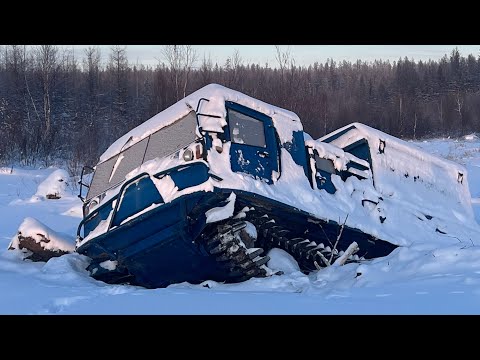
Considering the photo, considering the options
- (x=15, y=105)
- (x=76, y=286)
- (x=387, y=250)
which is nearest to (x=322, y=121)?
(x=15, y=105)

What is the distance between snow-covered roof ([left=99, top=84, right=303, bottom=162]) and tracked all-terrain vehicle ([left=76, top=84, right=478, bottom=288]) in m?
0.01

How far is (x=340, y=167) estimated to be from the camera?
8234 millimetres

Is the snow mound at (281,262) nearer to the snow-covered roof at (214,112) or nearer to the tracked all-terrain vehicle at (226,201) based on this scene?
the tracked all-terrain vehicle at (226,201)

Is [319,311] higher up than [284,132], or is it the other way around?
[284,132]

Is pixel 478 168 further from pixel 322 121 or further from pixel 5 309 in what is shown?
pixel 5 309

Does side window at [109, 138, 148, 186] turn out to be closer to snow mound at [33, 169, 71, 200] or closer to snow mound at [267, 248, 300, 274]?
snow mound at [267, 248, 300, 274]

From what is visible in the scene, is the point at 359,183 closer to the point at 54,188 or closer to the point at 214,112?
the point at 214,112

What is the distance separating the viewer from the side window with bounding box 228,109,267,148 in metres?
7.01

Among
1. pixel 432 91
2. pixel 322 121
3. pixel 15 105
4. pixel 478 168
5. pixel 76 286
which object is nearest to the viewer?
pixel 76 286

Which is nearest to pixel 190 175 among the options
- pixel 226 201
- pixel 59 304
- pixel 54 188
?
pixel 226 201

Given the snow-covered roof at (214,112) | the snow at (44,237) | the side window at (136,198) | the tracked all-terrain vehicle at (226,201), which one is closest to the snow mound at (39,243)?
the snow at (44,237)

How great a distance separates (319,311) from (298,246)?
3.02 metres

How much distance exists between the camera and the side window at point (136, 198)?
681 cm

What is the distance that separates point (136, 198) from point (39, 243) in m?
2.94
